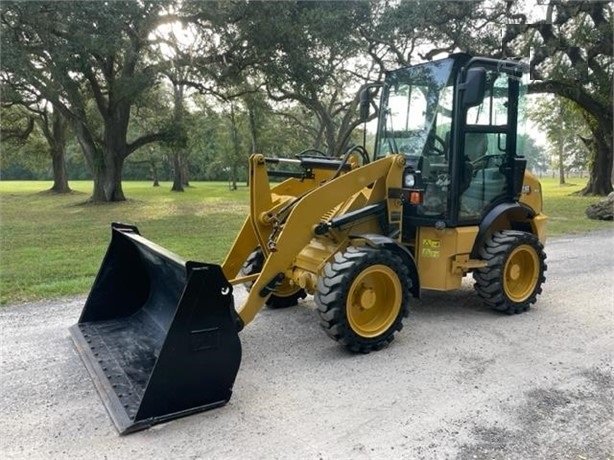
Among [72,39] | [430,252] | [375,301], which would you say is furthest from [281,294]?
[72,39]

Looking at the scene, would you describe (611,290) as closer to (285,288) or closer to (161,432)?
(285,288)

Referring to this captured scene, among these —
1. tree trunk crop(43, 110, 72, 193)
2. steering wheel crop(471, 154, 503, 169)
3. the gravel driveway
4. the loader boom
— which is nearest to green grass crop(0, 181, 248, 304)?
the gravel driveway

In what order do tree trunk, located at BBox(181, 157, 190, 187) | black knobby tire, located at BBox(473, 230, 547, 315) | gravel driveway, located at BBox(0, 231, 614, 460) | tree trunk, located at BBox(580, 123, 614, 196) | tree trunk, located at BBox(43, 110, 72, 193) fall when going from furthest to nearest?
tree trunk, located at BBox(181, 157, 190, 187) < tree trunk, located at BBox(43, 110, 72, 193) < tree trunk, located at BBox(580, 123, 614, 196) < black knobby tire, located at BBox(473, 230, 547, 315) < gravel driveway, located at BBox(0, 231, 614, 460)

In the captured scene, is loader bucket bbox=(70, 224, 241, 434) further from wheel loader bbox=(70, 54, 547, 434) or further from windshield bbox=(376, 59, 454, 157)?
windshield bbox=(376, 59, 454, 157)

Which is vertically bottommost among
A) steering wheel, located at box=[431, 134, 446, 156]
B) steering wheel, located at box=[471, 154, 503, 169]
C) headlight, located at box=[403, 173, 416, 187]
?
headlight, located at box=[403, 173, 416, 187]

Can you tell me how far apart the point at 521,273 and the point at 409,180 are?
185cm

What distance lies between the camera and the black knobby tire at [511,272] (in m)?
5.13

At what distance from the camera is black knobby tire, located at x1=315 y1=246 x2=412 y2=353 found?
4008 mm

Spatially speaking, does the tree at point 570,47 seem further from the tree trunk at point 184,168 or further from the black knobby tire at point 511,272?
the tree trunk at point 184,168

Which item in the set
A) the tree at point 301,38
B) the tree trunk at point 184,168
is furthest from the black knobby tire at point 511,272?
the tree trunk at point 184,168

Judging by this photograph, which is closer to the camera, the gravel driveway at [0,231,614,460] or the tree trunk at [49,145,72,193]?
the gravel driveway at [0,231,614,460]

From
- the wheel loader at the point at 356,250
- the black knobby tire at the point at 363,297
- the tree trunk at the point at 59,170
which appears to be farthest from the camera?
the tree trunk at the point at 59,170

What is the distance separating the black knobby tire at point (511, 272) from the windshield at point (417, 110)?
1181mm

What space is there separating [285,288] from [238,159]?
33.6 m
